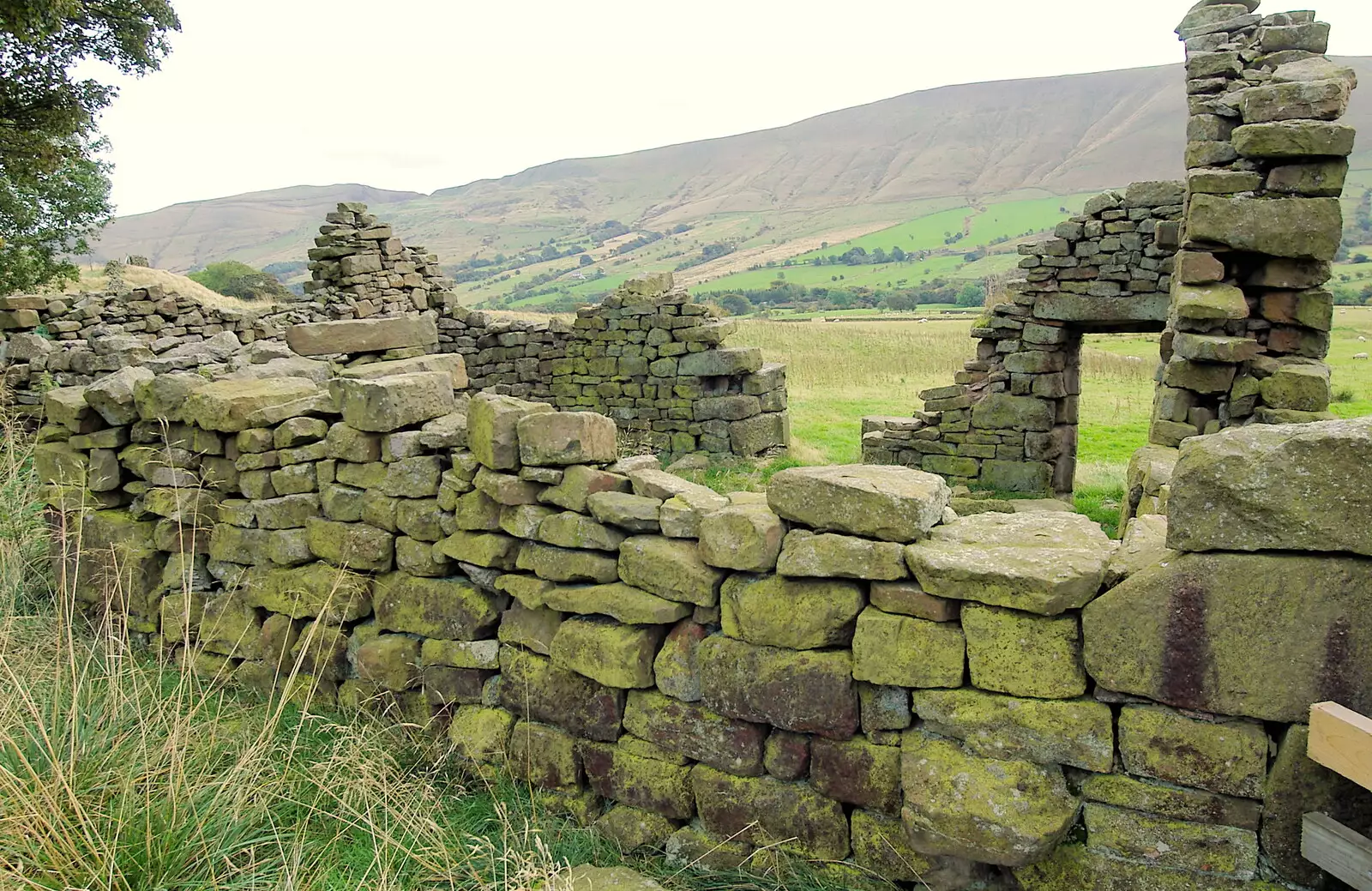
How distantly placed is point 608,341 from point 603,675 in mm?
11517

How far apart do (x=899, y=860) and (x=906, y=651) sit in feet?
3.21

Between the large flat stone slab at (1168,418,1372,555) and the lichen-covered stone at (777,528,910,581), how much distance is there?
103 cm

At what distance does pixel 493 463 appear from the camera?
454cm

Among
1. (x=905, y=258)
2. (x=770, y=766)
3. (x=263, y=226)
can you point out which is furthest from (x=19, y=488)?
(x=263, y=226)

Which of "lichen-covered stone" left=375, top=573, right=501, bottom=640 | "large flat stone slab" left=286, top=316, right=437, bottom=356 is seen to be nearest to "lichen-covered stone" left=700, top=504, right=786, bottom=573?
"lichen-covered stone" left=375, top=573, right=501, bottom=640

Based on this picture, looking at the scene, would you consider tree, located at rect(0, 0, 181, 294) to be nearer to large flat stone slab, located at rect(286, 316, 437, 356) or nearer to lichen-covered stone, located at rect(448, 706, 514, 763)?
large flat stone slab, located at rect(286, 316, 437, 356)

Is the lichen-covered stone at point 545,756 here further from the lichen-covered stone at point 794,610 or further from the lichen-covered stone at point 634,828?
the lichen-covered stone at point 794,610

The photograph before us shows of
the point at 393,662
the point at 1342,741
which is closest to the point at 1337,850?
the point at 1342,741

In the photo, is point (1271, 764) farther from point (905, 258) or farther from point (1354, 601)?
point (905, 258)

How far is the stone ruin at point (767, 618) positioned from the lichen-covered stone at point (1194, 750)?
1 centimetres

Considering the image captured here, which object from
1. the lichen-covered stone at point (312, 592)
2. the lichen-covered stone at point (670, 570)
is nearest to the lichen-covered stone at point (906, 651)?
the lichen-covered stone at point (670, 570)

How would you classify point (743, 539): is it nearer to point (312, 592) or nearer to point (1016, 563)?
point (1016, 563)

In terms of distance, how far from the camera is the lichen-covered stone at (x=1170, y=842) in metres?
3.19

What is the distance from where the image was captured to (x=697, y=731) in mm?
4137
